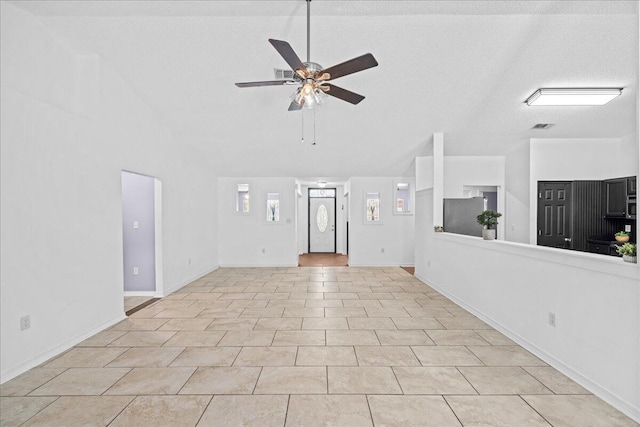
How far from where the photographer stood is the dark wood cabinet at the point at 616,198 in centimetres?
473

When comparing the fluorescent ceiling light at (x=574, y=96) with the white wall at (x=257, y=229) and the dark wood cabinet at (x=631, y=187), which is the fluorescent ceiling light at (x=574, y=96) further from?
the white wall at (x=257, y=229)

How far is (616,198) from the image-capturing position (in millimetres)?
4883

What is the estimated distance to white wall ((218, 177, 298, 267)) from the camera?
7.89 meters

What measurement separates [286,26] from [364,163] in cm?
396

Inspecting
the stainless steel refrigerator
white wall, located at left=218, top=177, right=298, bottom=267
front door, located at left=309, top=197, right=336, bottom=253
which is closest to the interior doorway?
white wall, located at left=218, top=177, right=298, bottom=267

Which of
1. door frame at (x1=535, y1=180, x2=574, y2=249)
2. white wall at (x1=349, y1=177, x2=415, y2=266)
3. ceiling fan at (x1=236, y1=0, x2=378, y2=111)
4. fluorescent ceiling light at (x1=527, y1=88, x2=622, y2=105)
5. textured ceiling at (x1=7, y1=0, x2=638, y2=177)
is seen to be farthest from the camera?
white wall at (x1=349, y1=177, x2=415, y2=266)

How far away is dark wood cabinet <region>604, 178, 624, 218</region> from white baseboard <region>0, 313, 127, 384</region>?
722cm

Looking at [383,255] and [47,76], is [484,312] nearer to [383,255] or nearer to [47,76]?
[383,255]

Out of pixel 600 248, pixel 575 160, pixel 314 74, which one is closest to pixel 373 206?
pixel 575 160

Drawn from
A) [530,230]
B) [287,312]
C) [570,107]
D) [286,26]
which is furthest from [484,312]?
[286,26]

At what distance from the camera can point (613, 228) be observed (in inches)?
192

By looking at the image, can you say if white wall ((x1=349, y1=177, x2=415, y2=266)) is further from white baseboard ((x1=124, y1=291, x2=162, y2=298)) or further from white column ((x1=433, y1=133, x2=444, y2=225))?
white baseboard ((x1=124, y1=291, x2=162, y2=298))

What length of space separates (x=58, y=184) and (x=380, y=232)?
633cm

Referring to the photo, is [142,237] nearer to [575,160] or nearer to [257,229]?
[257,229]
